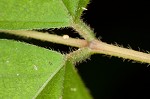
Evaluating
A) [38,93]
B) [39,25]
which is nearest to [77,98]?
[38,93]

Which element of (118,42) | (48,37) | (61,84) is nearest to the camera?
(61,84)

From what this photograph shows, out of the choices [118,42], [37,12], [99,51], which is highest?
[37,12]

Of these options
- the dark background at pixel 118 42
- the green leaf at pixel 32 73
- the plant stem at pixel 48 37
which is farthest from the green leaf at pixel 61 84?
the dark background at pixel 118 42

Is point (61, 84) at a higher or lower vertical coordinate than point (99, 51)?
lower

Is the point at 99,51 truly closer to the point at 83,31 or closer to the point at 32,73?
the point at 83,31

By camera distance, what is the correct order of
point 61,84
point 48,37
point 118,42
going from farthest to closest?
point 118,42 < point 48,37 < point 61,84

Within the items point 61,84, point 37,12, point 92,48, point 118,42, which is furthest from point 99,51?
point 118,42

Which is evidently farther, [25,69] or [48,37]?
[48,37]

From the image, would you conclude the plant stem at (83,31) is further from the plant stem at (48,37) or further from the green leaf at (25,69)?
the green leaf at (25,69)
